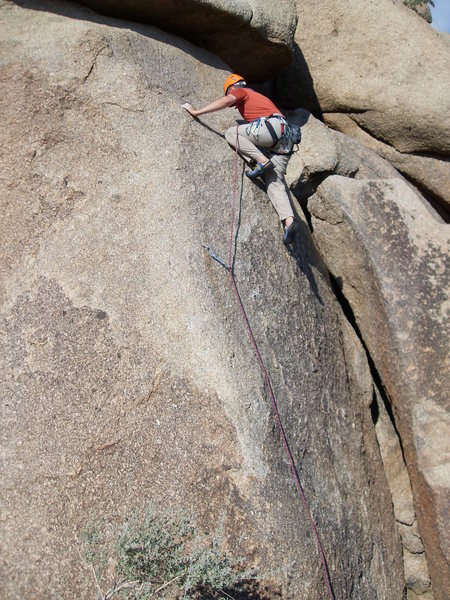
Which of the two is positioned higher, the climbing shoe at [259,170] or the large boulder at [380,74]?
the large boulder at [380,74]

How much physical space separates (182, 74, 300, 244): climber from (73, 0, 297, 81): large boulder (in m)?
1.01

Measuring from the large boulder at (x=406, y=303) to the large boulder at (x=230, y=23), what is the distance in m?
1.74

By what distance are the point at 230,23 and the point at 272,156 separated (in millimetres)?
1635

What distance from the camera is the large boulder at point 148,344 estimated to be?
14.9 feet

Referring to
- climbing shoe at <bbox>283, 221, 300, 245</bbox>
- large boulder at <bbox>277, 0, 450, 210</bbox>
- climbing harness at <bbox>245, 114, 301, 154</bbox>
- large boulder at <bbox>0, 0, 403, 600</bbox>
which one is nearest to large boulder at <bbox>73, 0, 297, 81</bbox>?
large boulder at <bbox>0, 0, 403, 600</bbox>

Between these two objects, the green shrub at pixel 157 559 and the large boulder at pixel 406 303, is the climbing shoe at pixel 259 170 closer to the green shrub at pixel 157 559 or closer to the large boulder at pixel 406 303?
the large boulder at pixel 406 303

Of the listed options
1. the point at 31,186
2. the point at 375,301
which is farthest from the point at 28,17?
the point at 375,301

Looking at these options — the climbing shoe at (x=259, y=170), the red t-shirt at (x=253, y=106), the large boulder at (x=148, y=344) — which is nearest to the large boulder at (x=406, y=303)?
the large boulder at (x=148, y=344)

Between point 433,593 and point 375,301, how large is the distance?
258 cm

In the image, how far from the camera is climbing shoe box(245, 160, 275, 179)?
19.4ft

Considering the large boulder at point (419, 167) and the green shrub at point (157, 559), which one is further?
the large boulder at point (419, 167)

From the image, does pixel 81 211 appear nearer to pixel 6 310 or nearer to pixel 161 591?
pixel 6 310

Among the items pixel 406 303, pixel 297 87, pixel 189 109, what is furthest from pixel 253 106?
pixel 297 87

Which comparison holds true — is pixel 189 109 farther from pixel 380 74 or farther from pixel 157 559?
pixel 157 559
